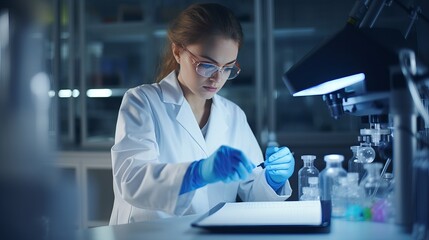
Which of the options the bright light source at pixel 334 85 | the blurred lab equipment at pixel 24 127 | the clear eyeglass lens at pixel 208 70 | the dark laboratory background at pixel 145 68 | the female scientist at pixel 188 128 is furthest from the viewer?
the dark laboratory background at pixel 145 68

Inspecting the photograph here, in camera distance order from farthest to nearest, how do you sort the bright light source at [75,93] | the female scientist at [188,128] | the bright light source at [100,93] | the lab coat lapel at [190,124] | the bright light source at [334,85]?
the bright light source at [100,93]
the bright light source at [75,93]
the lab coat lapel at [190,124]
the female scientist at [188,128]
the bright light source at [334,85]

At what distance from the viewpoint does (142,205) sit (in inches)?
58.6

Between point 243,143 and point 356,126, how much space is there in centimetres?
175

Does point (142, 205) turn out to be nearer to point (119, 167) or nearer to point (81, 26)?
point (119, 167)

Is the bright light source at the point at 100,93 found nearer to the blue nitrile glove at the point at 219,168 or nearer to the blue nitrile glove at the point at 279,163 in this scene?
the blue nitrile glove at the point at 279,163

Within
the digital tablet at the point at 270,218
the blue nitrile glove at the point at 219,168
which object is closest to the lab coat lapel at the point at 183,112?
the digital tablet at the point at 270,218

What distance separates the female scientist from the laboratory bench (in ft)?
0.46

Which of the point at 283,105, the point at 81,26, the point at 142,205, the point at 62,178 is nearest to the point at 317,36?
the point at 283,105

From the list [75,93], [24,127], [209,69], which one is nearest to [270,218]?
[209,69]

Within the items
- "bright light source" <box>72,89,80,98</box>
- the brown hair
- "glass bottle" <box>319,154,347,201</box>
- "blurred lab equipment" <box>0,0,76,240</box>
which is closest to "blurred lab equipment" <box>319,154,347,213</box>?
"glass bottle" <box>319,154,347,201</box>

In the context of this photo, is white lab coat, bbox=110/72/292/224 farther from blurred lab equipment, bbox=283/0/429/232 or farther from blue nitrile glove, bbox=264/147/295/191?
blurred lab equipment, bbox=283/0/429/232

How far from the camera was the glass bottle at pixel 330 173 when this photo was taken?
1349 millimetres

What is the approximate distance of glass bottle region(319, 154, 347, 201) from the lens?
1349mm

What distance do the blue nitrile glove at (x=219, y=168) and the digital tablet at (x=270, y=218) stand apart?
0.32ft
